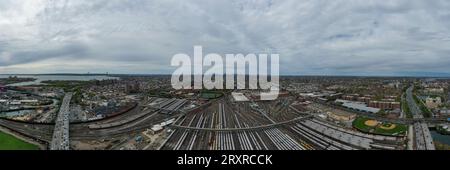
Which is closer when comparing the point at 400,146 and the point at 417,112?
the point at 400,146

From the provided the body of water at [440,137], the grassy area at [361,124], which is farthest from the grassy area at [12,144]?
the body of water at [440,137]

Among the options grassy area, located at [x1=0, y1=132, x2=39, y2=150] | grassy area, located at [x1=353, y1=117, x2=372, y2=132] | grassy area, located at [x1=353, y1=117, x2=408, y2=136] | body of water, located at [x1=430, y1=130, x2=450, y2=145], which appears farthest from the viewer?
grassy area, located at [x1=353, y1=117, x2=372, y2=132]

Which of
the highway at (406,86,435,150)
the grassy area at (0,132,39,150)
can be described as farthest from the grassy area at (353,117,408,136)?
the grassy area at (0,132,39,150)

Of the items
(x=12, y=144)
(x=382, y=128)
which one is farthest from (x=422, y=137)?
(x=12, y=144)

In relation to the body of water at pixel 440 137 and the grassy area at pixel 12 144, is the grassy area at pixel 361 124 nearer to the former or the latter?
the body of water at pixel 440 137

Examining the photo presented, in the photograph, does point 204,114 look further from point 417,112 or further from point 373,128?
point 417,112

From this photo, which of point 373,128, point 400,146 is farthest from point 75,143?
point 373,128

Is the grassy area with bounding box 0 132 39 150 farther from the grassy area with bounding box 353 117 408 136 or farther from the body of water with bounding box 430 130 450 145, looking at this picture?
the body of water with bounding box 430 130 450 145

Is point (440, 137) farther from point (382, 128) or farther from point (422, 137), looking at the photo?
point (382, 128)
